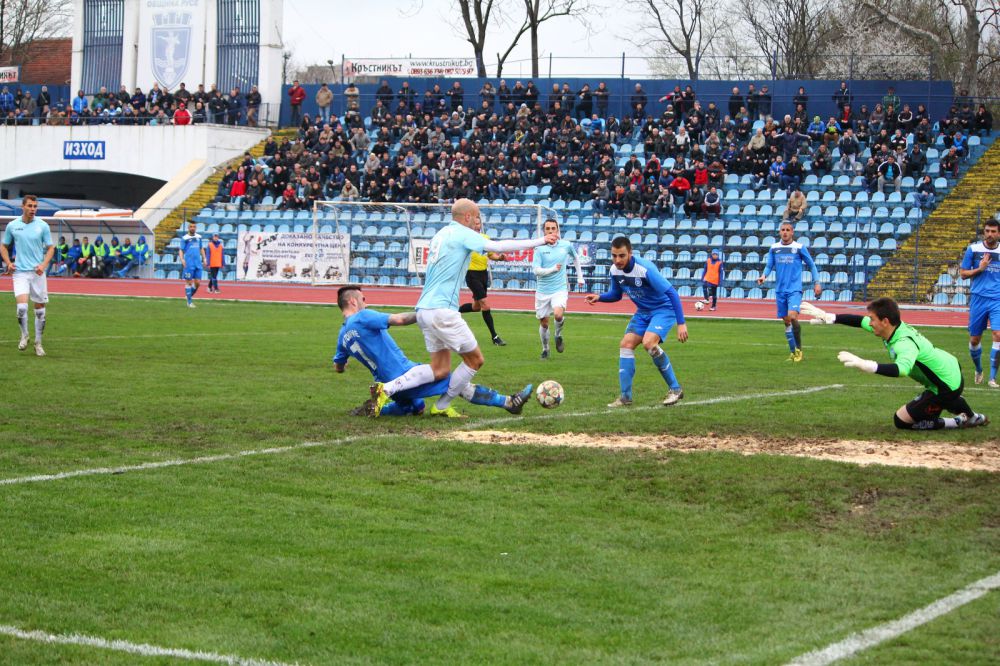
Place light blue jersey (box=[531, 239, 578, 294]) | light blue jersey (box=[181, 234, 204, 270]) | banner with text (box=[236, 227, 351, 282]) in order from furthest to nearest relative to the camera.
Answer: banner with text (box=[236, 227, 351, 282]), light blue jersey (box=[181, 234, 204, 270]), light blue jersey (box=[531, 239, 578, 294])

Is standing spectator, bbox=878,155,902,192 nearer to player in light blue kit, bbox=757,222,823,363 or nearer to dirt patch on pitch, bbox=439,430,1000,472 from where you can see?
player in light blue kit, bbox=757,222,823,363

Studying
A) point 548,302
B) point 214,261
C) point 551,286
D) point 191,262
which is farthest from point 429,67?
point 548,302

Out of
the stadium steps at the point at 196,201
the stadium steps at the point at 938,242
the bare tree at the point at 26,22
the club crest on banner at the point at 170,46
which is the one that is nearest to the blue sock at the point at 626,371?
the stadium steps at the point at 938,242

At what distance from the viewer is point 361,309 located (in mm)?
11789

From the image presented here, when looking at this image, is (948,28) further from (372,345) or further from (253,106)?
(372,345)

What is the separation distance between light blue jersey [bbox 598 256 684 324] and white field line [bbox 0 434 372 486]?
3.90m

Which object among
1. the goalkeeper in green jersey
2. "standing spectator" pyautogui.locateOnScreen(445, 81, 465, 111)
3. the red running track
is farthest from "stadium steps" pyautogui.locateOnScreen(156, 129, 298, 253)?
the goalkeeper in green jersey

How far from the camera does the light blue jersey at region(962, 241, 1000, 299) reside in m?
14.9

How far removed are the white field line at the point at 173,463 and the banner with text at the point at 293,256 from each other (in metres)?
29.6

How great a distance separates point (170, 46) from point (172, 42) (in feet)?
0.74

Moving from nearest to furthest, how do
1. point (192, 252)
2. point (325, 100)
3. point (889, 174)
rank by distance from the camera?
point (192, 252) → point (889, 174) → point (325, 100)

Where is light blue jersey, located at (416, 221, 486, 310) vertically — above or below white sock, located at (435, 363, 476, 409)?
above

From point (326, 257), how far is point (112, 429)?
29.2 metres

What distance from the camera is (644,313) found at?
525 inches
